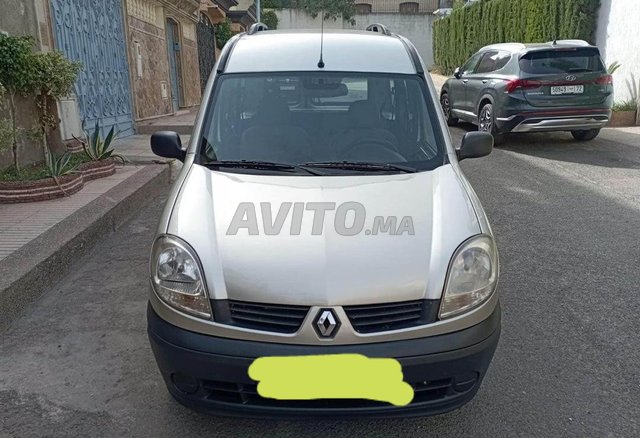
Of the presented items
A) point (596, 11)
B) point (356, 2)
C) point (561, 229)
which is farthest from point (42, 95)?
point (356, 2)

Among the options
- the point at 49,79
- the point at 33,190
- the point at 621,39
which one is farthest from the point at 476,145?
the point at 621,39

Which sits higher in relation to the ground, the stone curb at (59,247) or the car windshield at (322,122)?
the car windshield at (322,122)

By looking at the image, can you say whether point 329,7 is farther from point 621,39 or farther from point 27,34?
point 27,34

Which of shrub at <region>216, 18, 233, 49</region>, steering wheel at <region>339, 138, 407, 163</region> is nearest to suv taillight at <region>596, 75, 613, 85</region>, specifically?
steering wheel at <region>339, 138, 407, 163</region>

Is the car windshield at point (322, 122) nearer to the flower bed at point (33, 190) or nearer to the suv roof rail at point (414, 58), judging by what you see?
the suv roof rail at point (414, 58)

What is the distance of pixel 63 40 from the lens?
7660mm

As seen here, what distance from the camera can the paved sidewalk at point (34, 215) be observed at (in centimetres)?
432

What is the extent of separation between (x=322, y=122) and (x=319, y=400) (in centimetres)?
176

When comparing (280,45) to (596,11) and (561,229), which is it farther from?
(596,11)

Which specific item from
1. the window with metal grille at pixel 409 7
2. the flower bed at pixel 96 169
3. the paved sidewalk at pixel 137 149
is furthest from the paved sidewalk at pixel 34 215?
the window with metal grille at pixel 409 7

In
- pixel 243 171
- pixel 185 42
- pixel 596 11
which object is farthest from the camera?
pixel 185 42

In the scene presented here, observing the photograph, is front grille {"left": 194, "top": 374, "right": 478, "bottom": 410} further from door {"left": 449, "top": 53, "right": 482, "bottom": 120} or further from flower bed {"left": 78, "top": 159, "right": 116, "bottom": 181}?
door {"left": 449, "top": 53, "right": 482, "bottom": 120}

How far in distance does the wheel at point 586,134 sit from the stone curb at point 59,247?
819 cm

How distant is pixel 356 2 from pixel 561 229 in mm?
39250
